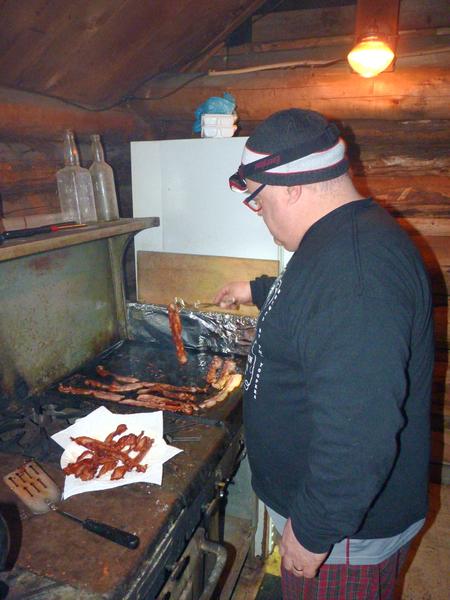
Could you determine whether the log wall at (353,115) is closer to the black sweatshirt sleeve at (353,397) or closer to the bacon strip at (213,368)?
the bacon strip at (213,368)

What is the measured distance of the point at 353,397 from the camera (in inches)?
39.4

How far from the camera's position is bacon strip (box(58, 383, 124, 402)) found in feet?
6.26

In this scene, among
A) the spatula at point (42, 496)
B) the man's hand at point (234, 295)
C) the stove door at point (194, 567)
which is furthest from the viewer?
the man's hand at point (234, 295)

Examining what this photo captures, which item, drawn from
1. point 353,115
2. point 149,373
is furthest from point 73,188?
point 353,115

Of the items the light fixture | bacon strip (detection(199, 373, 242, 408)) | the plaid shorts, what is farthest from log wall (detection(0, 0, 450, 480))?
the plaid shorts

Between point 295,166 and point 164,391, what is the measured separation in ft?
4.00

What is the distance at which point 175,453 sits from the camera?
1520 millimetres

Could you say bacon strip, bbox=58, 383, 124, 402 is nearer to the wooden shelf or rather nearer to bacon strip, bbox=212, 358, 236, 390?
bacon strip, bbox=212, 358, 236, 390

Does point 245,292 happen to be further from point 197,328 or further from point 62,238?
point 62,238

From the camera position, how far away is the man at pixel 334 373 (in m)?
1.00

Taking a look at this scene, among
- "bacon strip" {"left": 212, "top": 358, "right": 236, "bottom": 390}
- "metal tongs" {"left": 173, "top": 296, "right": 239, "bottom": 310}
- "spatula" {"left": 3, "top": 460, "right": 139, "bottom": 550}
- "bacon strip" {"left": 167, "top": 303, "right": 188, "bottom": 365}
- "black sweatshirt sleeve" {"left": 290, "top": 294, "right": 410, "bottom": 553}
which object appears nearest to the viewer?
"black sweatshirt sleeve" {"left": 290, "top": 294, "right": 410, "bottom": 553}

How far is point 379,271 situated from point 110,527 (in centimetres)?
100

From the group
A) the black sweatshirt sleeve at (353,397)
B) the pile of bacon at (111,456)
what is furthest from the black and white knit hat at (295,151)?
the pile of bacon at (111,456)

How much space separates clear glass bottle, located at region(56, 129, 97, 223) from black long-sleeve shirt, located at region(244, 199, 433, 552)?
1.22 metres
